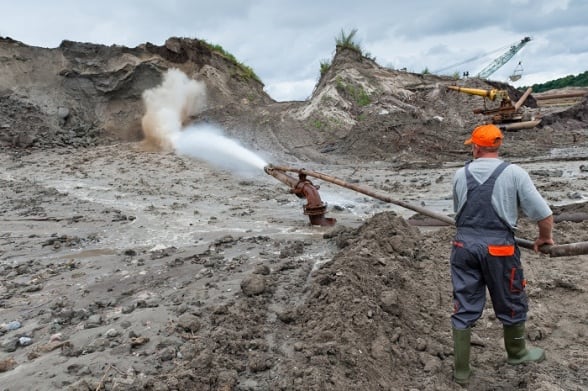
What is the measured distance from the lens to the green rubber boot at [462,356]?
10.3 feet

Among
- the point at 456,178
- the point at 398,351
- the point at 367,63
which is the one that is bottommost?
the point at 398,351

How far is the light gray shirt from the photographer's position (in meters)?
3.01

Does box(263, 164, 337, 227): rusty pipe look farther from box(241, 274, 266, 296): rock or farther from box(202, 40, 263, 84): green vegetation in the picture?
box(202, 40, 263, 84): green vegetation

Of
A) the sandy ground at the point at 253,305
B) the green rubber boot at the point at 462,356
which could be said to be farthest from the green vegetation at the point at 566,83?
the green rubber boot at the point at 462,356

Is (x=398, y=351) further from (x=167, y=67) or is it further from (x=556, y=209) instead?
(x=167, y=67)

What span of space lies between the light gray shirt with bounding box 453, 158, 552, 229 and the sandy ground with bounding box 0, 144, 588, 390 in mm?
1141

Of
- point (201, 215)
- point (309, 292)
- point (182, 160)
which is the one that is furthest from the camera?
point (182, 160)

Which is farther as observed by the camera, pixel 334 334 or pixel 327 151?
pixel 327 151

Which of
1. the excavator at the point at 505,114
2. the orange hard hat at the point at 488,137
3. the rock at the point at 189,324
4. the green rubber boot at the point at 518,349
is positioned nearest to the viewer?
the orange hard hat at the point at 488,137

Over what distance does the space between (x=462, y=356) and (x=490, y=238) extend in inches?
33.7

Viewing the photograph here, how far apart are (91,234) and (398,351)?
5968 millimetres

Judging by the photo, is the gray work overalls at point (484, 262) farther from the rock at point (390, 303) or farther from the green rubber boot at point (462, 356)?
the rock at point (390, 303)

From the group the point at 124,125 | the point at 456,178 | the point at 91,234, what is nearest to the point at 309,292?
the point at 456,178

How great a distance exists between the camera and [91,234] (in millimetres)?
7668
